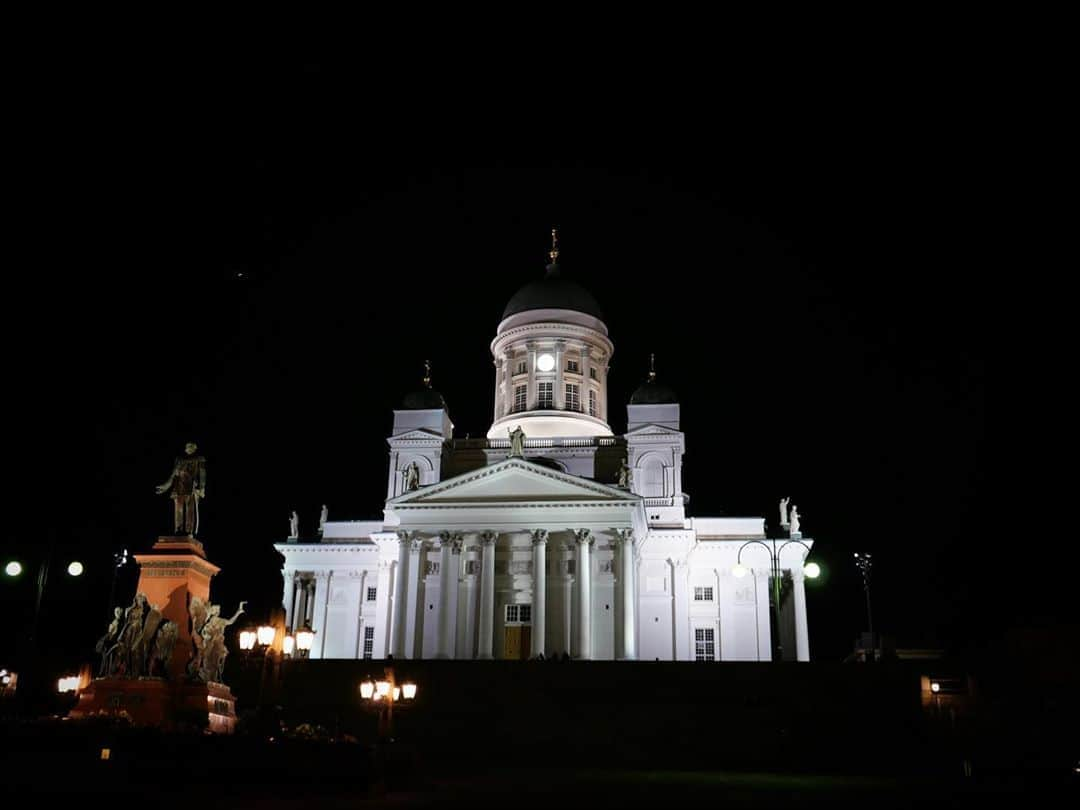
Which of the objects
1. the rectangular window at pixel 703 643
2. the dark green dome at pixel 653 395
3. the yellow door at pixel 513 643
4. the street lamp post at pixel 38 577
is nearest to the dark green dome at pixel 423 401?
the dark green dome at pixel 653 395

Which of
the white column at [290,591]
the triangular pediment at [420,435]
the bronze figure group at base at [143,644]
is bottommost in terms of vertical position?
the bronze figure group at base at [143,644]

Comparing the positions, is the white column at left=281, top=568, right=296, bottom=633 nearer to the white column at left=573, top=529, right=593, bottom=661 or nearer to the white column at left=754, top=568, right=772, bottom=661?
the white column at left=573, top=529, right=593, bottom=661

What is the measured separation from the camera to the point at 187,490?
23188 millimetres

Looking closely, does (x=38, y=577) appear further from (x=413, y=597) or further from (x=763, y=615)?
(x=763, y=615)

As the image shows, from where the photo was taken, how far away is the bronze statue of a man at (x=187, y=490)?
75.1ft

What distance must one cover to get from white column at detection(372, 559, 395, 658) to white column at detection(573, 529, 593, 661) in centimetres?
1261

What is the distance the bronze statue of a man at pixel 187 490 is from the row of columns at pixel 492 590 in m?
28.0

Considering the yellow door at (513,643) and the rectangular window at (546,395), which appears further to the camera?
the rectangular window at (546,395)

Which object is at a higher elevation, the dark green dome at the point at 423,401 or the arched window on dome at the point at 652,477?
the dark green dome at the point at 423,401

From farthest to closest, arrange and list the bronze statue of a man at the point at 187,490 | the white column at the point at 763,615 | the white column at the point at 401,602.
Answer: the white column at the point at 763,615 → the white column at the point at 401,602 → the bronze statue of a man at the point at 187,490

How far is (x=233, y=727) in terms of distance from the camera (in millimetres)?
21438

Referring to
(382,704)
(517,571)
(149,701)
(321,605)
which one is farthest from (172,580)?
(321,605)

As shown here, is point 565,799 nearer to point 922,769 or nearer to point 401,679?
point 922,769

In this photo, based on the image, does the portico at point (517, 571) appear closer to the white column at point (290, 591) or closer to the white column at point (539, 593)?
the white column at point (539, 593)
